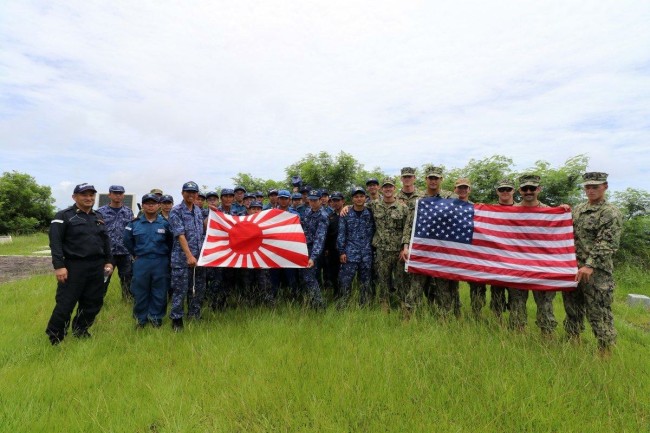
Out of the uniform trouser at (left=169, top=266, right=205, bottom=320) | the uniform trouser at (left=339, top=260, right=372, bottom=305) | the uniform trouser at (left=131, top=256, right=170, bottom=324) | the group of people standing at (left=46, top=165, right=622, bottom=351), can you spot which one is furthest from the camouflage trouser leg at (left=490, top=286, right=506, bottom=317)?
the uniform trouser at (left=131, top=256, right=170, bottom=324)

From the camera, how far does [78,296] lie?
182 inches

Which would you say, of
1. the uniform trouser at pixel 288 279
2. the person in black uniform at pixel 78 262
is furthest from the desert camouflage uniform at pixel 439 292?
the person in black uniform at pixel 78 262

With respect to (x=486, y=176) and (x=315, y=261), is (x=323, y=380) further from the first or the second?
(x=486, y=176)

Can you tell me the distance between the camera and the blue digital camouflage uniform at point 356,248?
5.71m

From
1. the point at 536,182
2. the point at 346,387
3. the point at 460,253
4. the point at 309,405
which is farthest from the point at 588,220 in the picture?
the point at 309,405

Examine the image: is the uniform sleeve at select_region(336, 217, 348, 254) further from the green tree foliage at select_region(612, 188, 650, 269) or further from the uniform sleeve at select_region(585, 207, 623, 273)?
the green tree foliage at select_region(612, 188, 650, 269)

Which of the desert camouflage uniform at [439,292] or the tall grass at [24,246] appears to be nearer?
the desert camouflage uniform at [439,292]

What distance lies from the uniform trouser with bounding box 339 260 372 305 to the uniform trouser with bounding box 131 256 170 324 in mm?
2696

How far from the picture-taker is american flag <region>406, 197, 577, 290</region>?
452 cm

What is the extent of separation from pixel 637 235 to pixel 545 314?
924 centimetres

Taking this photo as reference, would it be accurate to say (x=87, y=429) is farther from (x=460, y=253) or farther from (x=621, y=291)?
(x=621, y=291)

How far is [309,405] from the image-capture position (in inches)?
116

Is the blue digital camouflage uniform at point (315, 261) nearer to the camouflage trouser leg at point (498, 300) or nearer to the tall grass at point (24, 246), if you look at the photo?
the camouflage trouser leg at point (498, 300)

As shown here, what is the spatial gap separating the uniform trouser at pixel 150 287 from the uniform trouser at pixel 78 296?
0.44 metres
